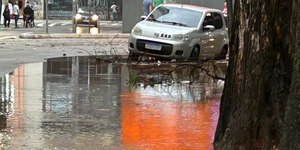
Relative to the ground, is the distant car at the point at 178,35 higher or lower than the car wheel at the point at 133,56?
higher

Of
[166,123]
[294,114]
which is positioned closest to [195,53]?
[166,123]

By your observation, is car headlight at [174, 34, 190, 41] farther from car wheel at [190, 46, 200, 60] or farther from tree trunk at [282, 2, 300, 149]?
tree trunk at [282, 2, 300, 149]

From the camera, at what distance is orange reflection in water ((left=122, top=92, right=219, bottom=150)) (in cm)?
750

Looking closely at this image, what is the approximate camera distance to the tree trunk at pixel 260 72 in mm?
5965

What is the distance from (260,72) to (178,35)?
10.9 meters

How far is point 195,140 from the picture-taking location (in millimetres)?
7676

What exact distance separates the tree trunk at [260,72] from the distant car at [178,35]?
1060 centimetres

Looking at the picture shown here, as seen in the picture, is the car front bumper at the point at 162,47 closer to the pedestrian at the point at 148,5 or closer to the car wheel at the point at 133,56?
the car wheel at the point at 133,56

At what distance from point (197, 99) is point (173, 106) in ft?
3.25

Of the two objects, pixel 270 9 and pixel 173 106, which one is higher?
pixel 270 9

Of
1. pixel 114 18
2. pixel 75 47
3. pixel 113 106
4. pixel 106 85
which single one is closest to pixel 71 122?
pixel 113 106

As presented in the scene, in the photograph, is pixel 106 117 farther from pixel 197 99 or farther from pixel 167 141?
pixel 197 99

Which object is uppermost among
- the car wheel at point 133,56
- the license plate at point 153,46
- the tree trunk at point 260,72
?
the tree trunk at point 260,72

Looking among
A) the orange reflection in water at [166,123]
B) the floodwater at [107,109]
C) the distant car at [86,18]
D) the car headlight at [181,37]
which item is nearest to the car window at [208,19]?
the car headlight at [181,37]
